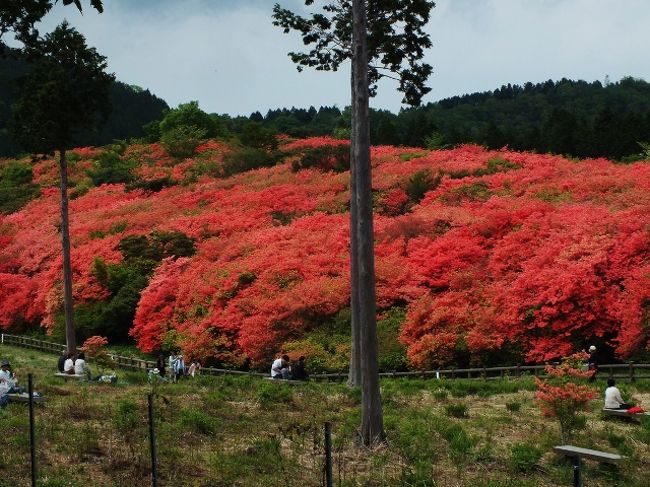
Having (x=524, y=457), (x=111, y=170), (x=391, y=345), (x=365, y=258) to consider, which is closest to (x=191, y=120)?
(x=111, y=170)

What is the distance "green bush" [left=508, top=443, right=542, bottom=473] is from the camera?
12.9 m

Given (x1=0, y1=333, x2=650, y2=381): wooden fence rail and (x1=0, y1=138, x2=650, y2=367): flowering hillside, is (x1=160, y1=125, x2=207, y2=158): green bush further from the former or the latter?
(x1=0, y1=333, x2=650, y2=381): wooden fence rail

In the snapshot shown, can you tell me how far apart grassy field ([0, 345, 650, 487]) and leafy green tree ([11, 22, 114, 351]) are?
13.3 metres

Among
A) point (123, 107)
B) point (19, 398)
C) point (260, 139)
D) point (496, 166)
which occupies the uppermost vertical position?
point (123, 107)

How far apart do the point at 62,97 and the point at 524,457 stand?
22.8 m

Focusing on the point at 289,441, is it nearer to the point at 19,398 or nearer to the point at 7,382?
the point at 19,398

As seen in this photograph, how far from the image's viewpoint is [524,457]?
43.1 ft

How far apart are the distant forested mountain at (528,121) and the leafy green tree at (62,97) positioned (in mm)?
41450

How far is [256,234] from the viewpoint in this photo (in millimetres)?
39438

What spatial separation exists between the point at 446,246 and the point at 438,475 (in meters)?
19.7

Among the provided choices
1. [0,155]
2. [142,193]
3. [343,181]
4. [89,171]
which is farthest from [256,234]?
[0,155]

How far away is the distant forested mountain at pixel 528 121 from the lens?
6412cm

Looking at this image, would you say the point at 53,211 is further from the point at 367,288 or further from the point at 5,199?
the point at 367,288

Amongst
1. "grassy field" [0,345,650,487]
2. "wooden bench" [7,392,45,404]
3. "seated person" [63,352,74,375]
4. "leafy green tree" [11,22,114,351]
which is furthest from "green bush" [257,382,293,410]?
"leafy green tree" [11,22,114,351]
